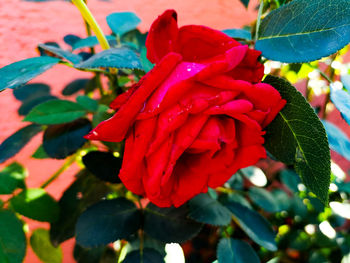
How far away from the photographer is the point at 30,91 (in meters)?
0.60

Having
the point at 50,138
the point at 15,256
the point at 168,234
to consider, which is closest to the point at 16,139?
the point at 50,138

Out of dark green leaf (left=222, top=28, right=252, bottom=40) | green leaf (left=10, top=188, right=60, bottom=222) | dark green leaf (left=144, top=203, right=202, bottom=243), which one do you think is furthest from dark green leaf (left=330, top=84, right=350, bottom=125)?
green leaf (left=10, top=188, right=60, bottom=222)

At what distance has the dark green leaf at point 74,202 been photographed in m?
0.45

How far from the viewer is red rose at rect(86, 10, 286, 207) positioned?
194 millimetres

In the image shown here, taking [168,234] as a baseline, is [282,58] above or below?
above

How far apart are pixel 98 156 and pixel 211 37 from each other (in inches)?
9.3

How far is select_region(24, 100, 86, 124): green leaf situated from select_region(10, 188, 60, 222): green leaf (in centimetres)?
14

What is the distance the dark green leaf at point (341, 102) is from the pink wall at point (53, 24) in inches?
21.7

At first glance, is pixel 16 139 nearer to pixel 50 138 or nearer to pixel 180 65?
pixel 50 138

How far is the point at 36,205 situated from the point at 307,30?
0.44 m

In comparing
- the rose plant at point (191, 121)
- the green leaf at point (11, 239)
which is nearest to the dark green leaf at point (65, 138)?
the rose plant at point (191, 121)

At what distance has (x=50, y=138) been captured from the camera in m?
0.41

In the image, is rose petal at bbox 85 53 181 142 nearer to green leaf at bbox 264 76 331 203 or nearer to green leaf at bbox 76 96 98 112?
green leaf at bbox 264 76 331 203

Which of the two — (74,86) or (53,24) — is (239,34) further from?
(53,24)
